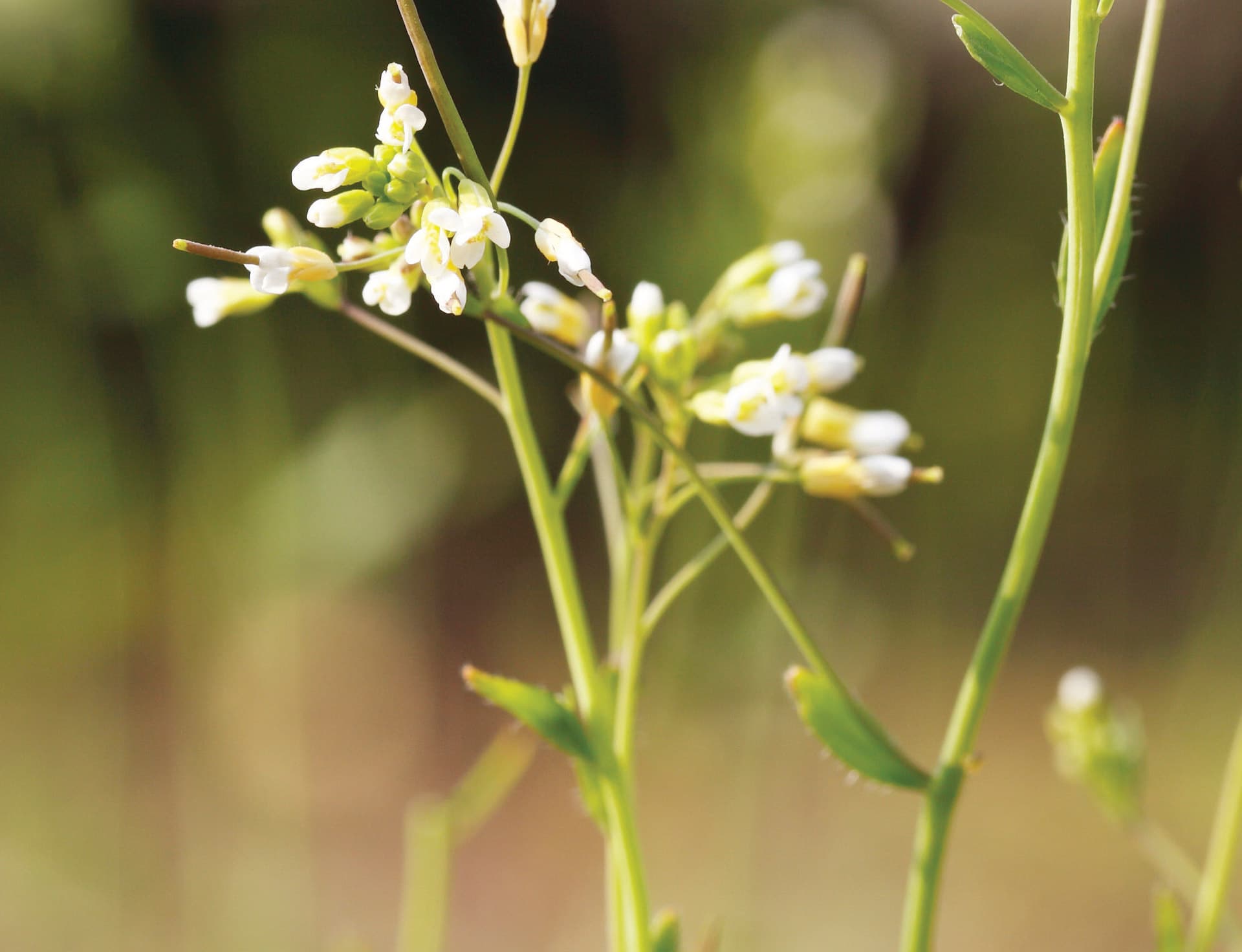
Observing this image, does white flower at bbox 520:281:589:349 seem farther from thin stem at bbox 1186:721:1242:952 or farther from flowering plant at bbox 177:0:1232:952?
thin stem at bbox 1186:721:1242:952

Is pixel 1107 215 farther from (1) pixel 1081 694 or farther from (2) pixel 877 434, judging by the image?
(1) pixel 1081 694

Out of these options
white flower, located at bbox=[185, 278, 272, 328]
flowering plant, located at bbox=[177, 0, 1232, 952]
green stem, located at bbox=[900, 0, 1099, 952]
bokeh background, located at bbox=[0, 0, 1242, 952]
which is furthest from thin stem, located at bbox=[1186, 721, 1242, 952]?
bokeh background, located at bbox=[0, 0, 1242, 952]

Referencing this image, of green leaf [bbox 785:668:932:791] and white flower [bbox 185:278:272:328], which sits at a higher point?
white flower [bbox 185:278:272:328]

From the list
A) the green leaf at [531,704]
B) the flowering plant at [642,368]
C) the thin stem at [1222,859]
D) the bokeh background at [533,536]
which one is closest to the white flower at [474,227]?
the flowering plant at [642,368]

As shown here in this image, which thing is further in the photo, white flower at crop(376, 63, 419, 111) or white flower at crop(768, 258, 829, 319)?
white flower at crop(768, 258, 829, 319)

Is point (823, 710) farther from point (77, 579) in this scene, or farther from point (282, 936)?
→ point (77, 579)

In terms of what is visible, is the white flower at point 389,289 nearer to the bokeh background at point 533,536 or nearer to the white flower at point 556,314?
the white flower at point 556,314

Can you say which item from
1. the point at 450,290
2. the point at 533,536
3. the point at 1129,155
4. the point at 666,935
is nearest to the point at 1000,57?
the point at 1129,155
